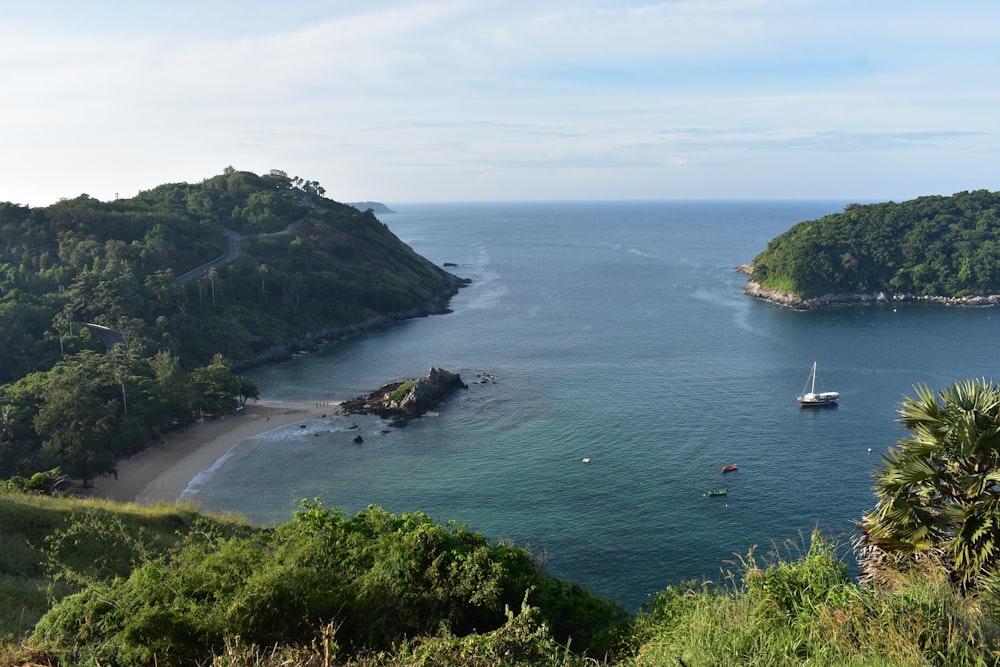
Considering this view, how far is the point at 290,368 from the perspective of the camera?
78375 millimetres

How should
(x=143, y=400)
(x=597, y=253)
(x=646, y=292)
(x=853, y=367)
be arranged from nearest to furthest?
(x=143, y=400) → (x=853, y=367) → (x=646, y=292) → (x=597, y=253)

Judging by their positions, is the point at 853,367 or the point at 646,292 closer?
the point at 853,367

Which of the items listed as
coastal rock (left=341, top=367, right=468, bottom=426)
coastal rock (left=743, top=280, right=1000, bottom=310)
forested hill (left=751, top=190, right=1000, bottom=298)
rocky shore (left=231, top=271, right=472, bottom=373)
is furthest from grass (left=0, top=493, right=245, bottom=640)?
forested hill (left=751, top=190, right=1000, bottom=298)

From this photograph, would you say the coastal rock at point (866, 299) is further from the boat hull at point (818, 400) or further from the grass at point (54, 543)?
the grass at point (54, 543)

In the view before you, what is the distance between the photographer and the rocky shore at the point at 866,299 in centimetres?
10862

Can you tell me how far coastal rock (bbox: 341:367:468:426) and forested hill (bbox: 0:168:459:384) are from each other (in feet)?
70.8

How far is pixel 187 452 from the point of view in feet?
171

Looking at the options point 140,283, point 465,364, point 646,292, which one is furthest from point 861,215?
point 140,283

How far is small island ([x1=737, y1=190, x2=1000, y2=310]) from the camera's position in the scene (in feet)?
367

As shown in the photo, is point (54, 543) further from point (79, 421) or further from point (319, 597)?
point (79, 421)

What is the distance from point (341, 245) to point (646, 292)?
5613 centimetres

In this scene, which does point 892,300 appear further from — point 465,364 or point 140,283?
point 140,283

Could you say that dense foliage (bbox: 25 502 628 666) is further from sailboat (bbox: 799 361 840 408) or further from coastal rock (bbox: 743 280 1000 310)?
coastal rock (bbox: 743 280 1000 310)

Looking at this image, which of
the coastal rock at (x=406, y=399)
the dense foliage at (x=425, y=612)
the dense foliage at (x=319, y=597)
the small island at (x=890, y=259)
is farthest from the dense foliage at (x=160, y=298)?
the small island at (x=890, y=259)
